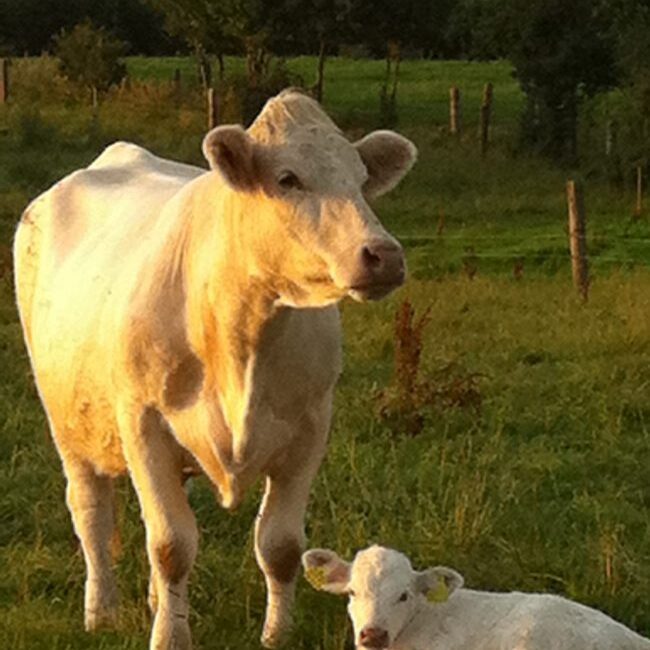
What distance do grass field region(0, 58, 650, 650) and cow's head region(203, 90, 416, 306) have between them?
57.2 inches

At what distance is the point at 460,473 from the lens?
315 inches

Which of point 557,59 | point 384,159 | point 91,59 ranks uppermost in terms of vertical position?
point 384,159

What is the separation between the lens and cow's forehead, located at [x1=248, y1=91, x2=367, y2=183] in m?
4.88

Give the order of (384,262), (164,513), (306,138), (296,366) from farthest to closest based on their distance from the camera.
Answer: (164,513), (296,366), (306,138), (384,262)

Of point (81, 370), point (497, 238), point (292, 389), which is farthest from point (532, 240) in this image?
point (292, 389)

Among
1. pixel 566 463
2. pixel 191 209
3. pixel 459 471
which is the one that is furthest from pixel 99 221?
pixel 566 463

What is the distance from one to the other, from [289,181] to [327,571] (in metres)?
1.30

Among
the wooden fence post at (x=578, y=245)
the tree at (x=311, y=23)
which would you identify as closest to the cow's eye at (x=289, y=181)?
the wooden fence post at (x=578, y=245)

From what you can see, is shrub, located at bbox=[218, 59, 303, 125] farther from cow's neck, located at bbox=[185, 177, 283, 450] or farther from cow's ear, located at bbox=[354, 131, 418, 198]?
cow's ear, located at bbox=[354, 131, 418, 198]

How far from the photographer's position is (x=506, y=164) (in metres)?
27.3

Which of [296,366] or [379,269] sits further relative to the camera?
[296,366]

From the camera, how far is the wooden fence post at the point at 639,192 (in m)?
22.4

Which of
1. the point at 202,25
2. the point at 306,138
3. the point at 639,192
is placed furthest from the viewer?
the point at 202,25

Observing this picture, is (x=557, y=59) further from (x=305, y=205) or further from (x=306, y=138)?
(x=305, y=205)
